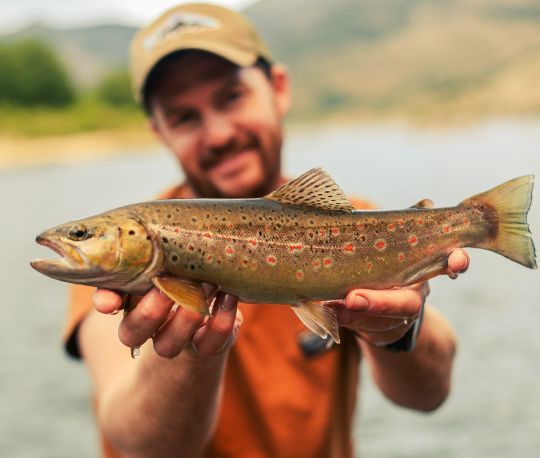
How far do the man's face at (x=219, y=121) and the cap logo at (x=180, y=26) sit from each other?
0.20 meters

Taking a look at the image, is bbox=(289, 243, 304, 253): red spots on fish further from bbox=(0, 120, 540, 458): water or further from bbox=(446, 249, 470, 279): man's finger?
bbox=(0, 120, 540, 458): water

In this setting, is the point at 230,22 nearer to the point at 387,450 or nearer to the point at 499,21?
the point at 387,450

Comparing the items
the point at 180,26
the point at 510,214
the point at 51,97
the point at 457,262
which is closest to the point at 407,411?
the point at 180,26

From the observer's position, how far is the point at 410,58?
136000 mm

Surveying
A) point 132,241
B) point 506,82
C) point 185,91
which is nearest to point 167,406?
point 132,241

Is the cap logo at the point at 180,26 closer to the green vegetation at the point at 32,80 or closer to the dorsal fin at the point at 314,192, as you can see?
the dorsal fin at the point at 314,192

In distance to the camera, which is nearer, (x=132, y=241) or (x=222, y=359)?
(x=132, y=241)

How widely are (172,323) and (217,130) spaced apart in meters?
1.78

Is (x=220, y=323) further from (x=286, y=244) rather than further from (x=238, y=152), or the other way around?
(x=238, y=152)

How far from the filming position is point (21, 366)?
8.93 meters

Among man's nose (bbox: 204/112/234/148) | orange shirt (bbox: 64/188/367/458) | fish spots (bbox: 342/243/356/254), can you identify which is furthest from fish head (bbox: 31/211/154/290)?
man's nose (bbox: 204/112/234/148)

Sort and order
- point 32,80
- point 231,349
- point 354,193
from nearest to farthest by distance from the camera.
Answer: point 231,349 < point 354,193 < point 32,80

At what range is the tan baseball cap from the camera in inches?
149

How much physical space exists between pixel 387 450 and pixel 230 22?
4.47 metres
